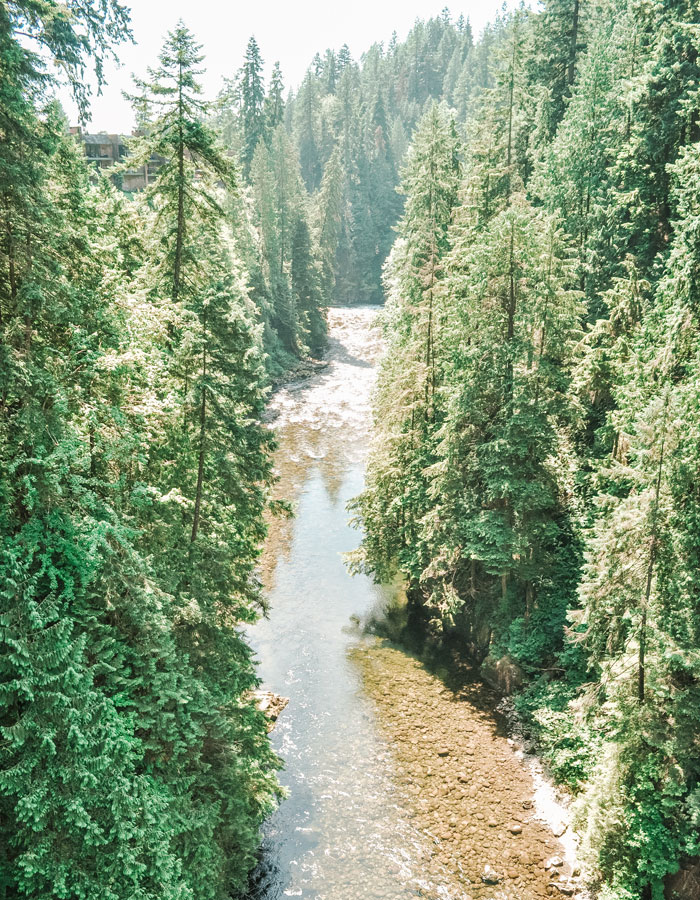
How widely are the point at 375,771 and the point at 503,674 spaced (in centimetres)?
517

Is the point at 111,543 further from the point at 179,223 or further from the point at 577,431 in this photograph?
the point at 577,431

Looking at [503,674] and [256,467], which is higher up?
[256,467]

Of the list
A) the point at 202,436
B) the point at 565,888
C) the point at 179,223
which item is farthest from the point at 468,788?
the point at 179,223

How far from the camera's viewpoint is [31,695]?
7254 mm

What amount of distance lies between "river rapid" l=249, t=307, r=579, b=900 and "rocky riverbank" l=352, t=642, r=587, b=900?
30mm

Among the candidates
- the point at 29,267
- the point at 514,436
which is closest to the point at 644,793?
the point at 514,436

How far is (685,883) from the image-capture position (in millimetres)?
11078

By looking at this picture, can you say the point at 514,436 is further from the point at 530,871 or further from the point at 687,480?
the point at 530,871

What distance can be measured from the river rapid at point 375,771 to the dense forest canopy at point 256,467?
4.62 feet

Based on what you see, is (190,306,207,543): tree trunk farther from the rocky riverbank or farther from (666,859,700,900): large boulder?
(666,859,700,900): large boulder

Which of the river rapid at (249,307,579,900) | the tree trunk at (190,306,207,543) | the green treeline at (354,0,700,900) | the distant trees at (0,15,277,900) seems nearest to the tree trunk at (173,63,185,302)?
the distant trees at (0,15,277,900)

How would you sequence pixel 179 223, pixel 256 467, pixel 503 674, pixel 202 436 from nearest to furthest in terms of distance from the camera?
pixel 202 436 < pixel 256 467 < pixel 179 223 < pixel 503 674

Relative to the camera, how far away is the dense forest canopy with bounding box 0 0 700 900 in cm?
801

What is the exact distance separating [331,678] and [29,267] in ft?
50.3
